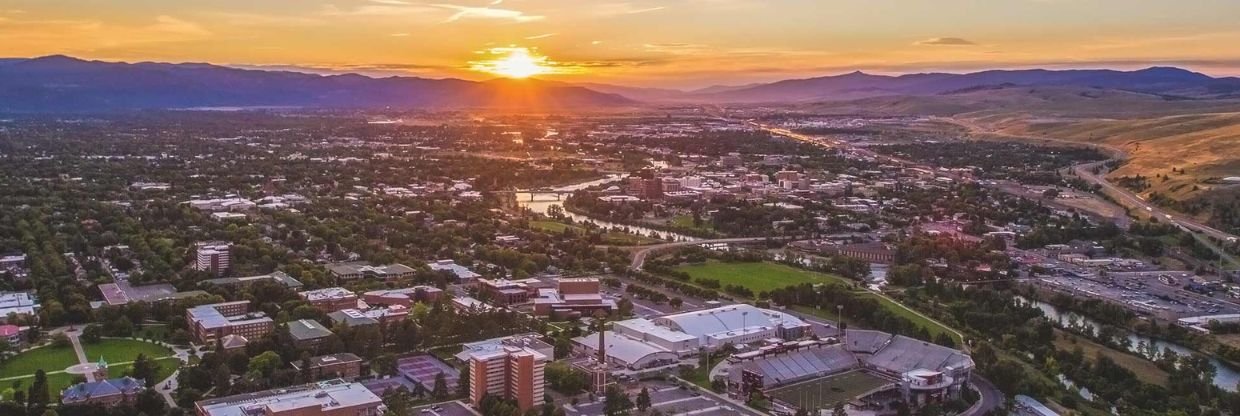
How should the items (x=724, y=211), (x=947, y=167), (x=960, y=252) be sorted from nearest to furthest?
1. (x=960, y=252)
2. (x=724, y=211)
3. (x=947, y=167)

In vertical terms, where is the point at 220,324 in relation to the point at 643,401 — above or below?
above

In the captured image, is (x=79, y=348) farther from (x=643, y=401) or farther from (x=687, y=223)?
(x=687, y=223)

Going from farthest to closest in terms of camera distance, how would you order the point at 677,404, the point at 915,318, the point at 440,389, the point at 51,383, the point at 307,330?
the point at 915,318 < the point at 307,330 < the point at 51,383 < the point at 440,389 < the point at 677,404

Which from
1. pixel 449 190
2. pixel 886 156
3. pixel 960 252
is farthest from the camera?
pixel 886 156

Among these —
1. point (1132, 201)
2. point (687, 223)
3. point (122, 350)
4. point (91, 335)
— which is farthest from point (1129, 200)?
point (91, 335)

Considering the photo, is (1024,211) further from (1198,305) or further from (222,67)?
(222,67)

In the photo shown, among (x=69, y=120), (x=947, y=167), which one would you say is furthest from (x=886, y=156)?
(x=69, y=120)

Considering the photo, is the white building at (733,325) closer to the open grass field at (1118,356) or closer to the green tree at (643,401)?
the green tree at (643,401)
